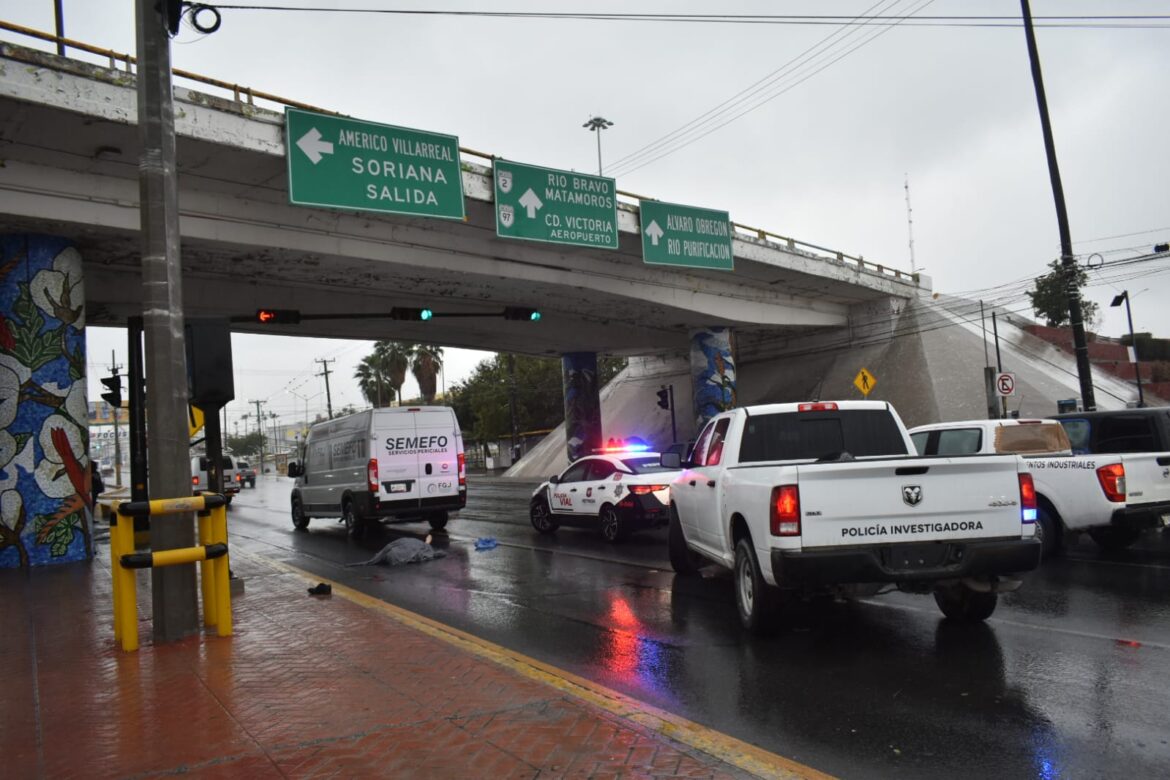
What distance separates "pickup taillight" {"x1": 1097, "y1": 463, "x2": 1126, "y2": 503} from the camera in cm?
930

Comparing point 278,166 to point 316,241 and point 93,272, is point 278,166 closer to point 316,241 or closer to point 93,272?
point 316,241

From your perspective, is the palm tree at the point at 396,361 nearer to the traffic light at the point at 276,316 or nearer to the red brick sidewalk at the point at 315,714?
the traffic light at the point at 276,316

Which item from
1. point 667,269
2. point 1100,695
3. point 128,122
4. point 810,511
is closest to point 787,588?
point 810,511

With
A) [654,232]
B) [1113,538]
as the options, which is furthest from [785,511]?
[654,232]

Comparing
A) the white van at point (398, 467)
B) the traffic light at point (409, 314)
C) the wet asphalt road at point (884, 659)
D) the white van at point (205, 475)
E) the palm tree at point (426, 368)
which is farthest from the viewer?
the palm tree at point (426, 368)

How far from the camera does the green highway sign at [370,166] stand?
14773mm

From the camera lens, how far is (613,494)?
45.2 ft

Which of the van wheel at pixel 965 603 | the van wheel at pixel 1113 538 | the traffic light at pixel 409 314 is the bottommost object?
the van wheel at pixel 1113 538

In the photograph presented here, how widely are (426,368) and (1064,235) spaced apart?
159 feet

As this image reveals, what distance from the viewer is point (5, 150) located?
1332 centimetres

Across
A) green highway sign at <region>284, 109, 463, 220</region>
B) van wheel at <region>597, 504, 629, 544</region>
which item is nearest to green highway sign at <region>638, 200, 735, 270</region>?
green highway sign at <region>284, 109, 463, 220</region>

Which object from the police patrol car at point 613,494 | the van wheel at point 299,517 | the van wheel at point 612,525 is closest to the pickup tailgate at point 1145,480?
the police patrol car at point 613,494

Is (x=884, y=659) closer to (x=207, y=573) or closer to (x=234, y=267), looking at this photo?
(x=207, y=573)

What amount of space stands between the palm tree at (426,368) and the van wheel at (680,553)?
53.4 meters
